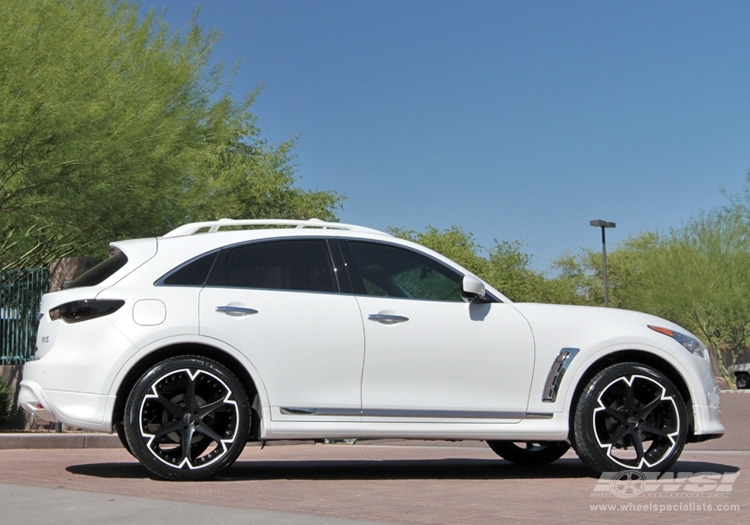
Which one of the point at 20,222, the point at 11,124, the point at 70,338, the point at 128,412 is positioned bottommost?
the point at 128,412

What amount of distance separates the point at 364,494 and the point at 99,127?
26.3ft

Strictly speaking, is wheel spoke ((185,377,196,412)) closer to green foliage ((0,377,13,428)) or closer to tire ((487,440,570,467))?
tire ((487,440,570,467))

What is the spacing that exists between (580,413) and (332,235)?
219 cm

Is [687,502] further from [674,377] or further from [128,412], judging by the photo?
[128,412]

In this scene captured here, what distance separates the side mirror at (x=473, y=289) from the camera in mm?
7738

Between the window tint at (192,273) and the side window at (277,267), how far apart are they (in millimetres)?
50

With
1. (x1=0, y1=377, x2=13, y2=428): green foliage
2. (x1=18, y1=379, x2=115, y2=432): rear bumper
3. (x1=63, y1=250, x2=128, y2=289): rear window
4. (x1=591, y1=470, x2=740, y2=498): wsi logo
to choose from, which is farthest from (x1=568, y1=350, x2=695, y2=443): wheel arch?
(x1=0, y1=377, x2=13, y2=428): green foliage

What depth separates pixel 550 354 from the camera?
796cm

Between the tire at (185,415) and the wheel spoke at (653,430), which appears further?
the wheel spoke at (653,430)

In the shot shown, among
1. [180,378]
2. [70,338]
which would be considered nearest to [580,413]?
[180,378]

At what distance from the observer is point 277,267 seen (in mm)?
7934

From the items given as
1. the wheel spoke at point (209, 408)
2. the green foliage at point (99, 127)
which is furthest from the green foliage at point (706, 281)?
the wheel spoke at point (209, 408)

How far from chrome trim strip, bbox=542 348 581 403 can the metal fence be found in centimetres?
904

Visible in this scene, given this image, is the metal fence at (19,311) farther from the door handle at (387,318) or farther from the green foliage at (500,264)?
the green foliage at (500,264)
